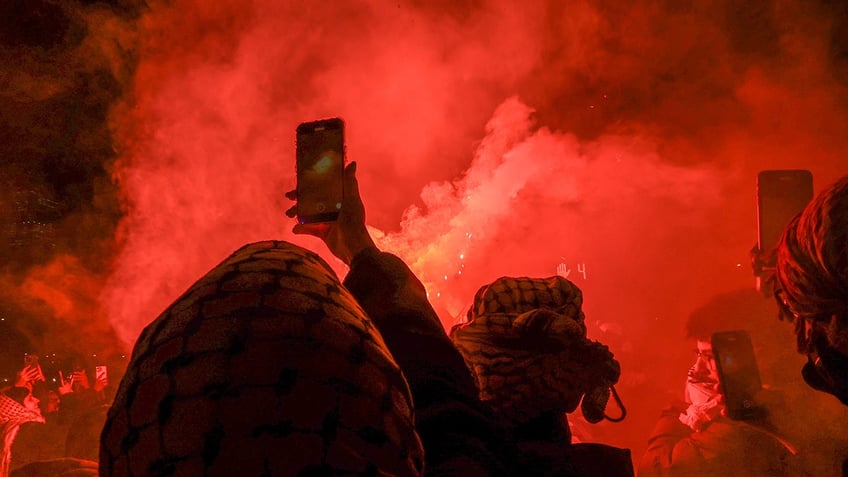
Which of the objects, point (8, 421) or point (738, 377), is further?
point (8, 421)

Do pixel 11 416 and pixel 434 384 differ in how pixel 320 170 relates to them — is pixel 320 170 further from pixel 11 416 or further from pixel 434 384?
pixel 11 416

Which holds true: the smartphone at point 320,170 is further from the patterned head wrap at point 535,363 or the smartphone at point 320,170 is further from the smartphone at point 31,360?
the smartphone at point 31,360

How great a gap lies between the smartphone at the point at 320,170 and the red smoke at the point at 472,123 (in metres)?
2.72

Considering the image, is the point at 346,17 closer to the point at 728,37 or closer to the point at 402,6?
the point at 402,6

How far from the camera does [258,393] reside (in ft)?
1.28

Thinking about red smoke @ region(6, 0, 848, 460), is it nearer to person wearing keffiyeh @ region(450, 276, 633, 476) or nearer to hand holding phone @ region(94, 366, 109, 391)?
hand holding phone @ region(94, 366, 109, 391)

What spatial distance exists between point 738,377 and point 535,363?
1.89m

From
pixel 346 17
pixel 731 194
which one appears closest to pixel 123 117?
pixel 346 17

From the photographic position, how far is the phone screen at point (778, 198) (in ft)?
6.04

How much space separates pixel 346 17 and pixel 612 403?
4.55 m

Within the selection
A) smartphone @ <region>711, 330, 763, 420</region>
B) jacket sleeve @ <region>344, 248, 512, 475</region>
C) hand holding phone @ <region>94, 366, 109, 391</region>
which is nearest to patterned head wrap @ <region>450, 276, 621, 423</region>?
jacket sleeve @ <region>344, 248, 512, 475</region>

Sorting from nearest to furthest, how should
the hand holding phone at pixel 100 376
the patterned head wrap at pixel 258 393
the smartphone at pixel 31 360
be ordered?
the patterned head wrap at pixel 258 393 < the smartphone at pixel 31 360 < the hand holding phone at pixel 100 376

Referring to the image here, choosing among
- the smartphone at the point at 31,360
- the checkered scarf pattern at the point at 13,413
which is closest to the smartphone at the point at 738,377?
the checkered scarf pattern at the point at 13,413

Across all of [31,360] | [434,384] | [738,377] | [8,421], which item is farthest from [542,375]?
[31,360]
